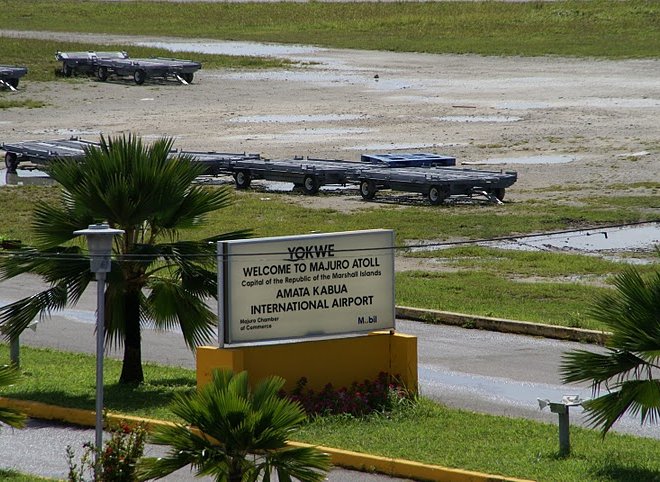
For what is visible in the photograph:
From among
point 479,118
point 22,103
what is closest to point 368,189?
point 479,118

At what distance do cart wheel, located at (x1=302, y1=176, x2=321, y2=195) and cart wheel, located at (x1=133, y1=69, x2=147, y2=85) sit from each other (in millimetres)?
25430

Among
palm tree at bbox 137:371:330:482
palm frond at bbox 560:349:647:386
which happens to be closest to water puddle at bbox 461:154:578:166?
palm frond at bbox 560:349:647:386

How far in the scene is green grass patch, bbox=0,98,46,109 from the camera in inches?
2078

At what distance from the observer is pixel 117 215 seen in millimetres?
16656

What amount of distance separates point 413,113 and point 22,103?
1456 centimetres

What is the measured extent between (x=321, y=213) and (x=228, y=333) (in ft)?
53.2

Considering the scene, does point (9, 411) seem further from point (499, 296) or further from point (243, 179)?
point (243, 179)

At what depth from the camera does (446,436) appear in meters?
14.3

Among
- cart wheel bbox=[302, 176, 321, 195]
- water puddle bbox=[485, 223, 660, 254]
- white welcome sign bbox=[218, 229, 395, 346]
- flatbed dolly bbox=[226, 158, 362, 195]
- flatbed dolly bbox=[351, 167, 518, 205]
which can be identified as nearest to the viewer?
white welcome sign bbox=[218, 229, 395, 346]

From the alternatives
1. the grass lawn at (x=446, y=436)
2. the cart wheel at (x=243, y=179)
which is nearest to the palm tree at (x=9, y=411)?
the grass lawn at (x=446, y=436)

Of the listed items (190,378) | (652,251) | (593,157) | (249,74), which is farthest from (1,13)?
(190,378)

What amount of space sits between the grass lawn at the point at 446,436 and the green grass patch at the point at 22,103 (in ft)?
119

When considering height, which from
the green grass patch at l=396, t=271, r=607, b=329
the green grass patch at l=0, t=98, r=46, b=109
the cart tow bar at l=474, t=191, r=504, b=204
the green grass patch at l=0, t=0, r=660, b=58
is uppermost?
the green grass patch at l=0, t=0, r=660, b=58

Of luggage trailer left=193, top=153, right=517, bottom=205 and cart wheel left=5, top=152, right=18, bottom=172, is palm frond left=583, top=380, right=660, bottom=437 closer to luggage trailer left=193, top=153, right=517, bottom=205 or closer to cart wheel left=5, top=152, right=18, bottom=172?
luggage trailer left=193, top=153, right=517, bottom=205
